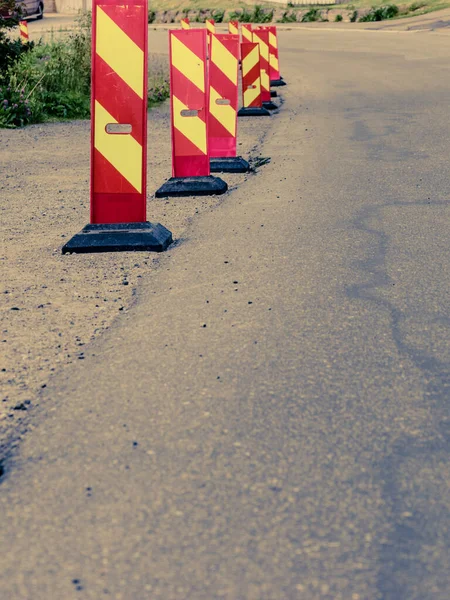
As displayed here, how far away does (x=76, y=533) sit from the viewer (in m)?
2.87

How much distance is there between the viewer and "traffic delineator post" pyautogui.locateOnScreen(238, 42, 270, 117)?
13.5 metres

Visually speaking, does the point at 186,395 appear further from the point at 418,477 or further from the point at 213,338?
the point at 418,477

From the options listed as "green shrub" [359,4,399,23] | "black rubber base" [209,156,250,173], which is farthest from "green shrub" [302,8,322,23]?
"black rubber base" [209,156,250,173]

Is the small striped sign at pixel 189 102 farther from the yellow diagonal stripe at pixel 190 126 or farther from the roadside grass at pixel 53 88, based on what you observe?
the roadside grass at pixel 53 88

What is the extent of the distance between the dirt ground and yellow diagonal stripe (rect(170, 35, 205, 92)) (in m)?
0.96

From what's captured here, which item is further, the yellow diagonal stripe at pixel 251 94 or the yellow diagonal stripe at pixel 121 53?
the yellow diagonal stripe at pixel 251 94

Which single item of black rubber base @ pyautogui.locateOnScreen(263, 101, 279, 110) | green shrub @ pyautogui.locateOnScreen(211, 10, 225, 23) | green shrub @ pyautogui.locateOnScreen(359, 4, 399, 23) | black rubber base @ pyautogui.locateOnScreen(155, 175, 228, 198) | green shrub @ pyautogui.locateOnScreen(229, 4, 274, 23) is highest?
black rubber base @ pyautogui.locateOnScreen(155, 175, 228, 198)

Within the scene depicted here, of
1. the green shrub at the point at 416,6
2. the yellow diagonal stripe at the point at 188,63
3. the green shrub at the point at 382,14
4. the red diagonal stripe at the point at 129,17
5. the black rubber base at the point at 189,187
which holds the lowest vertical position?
the green shrub at the point at 382,14

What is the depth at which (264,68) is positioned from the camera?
15562 mm

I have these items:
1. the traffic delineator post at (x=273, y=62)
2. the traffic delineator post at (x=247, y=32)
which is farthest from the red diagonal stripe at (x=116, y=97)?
the traffic delineator post at (x=273, y=62)

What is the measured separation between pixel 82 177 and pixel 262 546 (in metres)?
→ 6.90

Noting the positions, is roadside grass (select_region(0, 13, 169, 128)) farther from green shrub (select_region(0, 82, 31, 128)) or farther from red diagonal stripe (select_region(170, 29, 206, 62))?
red diagonal stripe (select_region(170, 29, 206, 62))

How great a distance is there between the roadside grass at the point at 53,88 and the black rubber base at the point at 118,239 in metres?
7.19

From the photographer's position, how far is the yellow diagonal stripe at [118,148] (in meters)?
6.20
